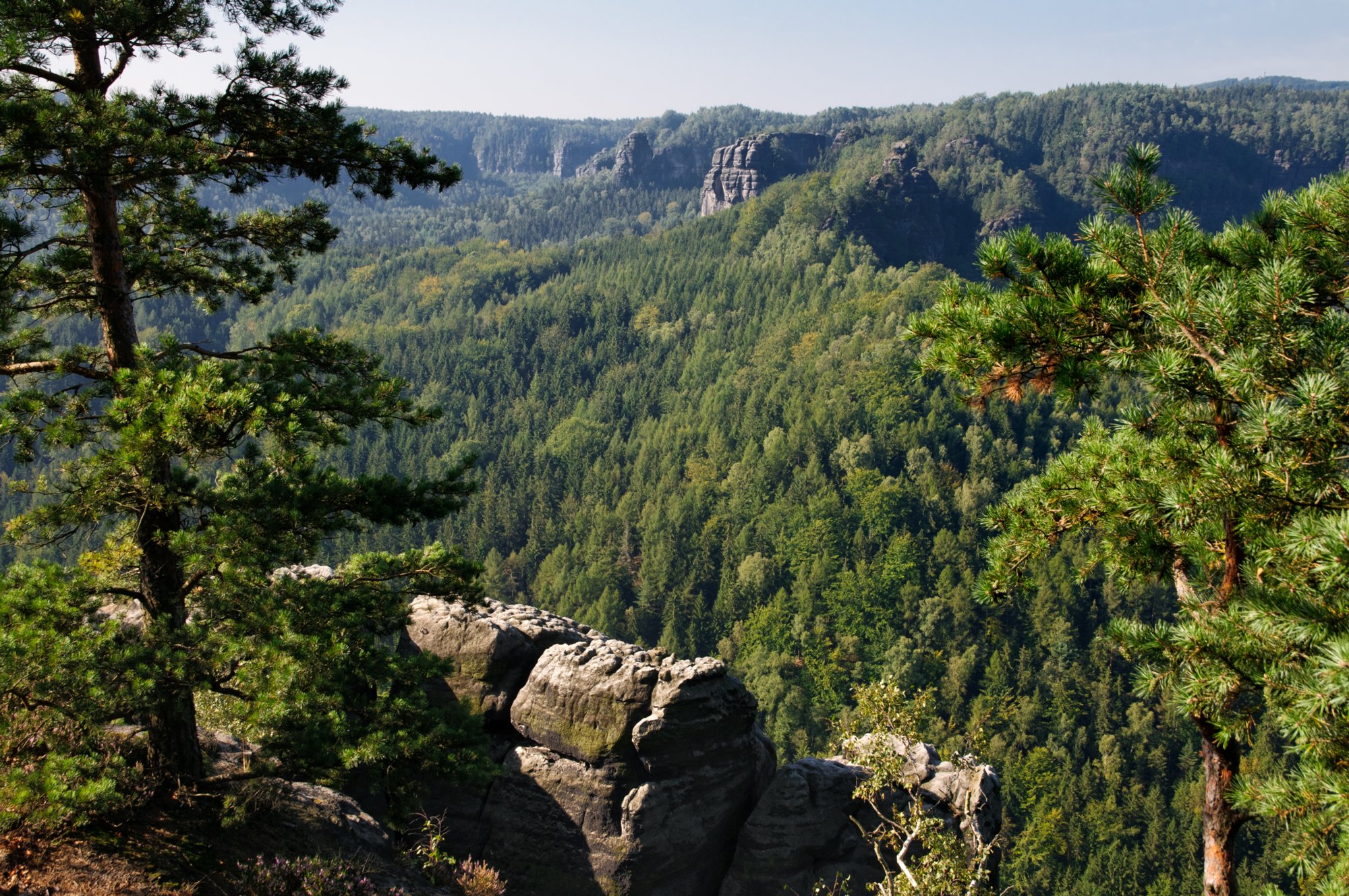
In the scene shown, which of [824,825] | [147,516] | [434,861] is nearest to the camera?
[147,516]

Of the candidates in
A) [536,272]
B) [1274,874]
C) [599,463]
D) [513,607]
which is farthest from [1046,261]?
[536,272]

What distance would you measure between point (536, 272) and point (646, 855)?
167 meters

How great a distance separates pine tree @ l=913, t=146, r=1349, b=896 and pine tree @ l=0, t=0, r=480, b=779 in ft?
20.2

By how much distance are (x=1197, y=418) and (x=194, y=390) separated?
26.4 ft

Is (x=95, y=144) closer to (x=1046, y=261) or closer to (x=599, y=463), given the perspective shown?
(x=1046, y=261)

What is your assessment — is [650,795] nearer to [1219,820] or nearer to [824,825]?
[824,825]

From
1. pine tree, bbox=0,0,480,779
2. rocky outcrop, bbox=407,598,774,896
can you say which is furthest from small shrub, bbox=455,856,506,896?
pine tree, bbox=0,0,480,779

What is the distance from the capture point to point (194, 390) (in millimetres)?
7457

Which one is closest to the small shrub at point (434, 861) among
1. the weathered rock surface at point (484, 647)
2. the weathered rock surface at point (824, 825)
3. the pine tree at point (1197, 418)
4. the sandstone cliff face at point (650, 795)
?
the sandstone cliff face at point (650, 795)

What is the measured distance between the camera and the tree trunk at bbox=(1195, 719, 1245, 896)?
6.35 meters

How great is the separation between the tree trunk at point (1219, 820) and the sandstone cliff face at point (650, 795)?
6256mm

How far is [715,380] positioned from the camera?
121938 mm

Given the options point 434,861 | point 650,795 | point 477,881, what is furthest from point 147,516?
point 650,795

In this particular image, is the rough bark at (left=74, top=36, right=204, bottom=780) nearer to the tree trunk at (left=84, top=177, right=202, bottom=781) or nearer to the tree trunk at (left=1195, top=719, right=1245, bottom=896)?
the tree trunk at (left=84, top=177, right=202, bottom=781)
